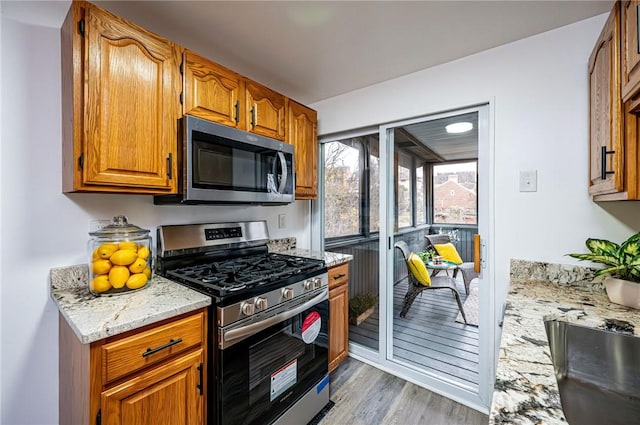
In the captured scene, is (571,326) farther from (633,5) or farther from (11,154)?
(11,154)

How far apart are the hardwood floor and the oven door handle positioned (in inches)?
29.9

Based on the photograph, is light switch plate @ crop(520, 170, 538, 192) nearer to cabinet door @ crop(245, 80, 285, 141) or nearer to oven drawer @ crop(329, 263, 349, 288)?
oven drawer @ crop(329, 263, 349, 288)

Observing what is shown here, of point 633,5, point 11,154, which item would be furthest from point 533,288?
point 11,154

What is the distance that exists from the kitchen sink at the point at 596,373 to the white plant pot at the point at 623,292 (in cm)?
33

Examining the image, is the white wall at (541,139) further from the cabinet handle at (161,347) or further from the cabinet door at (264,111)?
the cabinet handle at (161,347)

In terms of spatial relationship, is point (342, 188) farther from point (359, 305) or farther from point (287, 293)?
point (287, 293)

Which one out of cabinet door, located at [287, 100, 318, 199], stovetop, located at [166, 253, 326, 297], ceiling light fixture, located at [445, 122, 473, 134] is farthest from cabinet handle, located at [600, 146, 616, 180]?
cabinet door, located at [287, 100, 318, 199]

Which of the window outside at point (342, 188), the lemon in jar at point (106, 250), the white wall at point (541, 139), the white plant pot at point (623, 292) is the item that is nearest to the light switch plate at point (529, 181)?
the white wall at point (541, 139)

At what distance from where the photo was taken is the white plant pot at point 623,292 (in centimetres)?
116

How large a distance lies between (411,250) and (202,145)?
5.88 feet

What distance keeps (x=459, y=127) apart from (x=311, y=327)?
5.67 ft

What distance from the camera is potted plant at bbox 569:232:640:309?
3.80 feet

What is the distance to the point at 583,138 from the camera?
4.94ft

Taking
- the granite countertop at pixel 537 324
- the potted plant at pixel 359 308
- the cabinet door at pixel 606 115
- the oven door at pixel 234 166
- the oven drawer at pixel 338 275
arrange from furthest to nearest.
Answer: the potted plant at pixel 359 308 → the oven drawer at pixel 338 275 → the oven door at pixel 234 166 → the cabinet door at pixel 606 115 → the granite countertop at pixel 537 324
